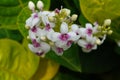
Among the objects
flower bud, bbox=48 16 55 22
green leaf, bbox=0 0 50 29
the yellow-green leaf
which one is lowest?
the yellow-green leaf

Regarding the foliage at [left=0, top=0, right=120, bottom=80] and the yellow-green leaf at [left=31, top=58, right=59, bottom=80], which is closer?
the foliage at [left=0, top=0, right=120, bottom=80]

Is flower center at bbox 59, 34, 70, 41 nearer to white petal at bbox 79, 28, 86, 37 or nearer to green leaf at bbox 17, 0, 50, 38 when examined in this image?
white petal at bbox 79, 28, 86, 37

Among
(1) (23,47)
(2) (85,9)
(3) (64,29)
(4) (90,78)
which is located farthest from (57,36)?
(4) (90,78)

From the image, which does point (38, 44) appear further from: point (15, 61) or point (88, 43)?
point (15, 61)

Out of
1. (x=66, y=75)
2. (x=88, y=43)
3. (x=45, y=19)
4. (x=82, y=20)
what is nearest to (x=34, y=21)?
(x=45, y=19)

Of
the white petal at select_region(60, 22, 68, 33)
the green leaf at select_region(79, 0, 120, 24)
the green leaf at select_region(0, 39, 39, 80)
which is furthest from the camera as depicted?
the green leaf at select_region(0, 39, 39, 80)

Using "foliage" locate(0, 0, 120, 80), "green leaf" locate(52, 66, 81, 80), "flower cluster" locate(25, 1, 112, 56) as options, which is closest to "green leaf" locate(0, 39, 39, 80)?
"foliage" locate(0, 0, 120, 80)
